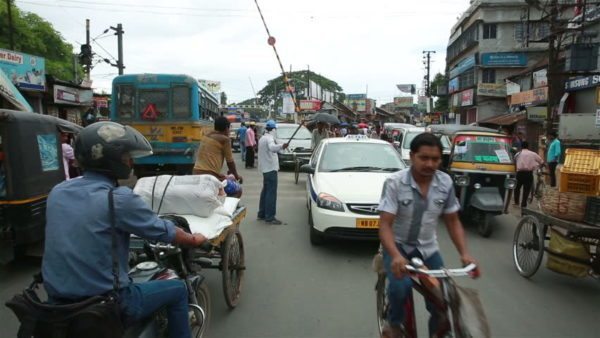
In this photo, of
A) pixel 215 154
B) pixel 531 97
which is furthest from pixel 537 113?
pixel 215 154

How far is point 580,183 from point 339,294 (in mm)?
2705

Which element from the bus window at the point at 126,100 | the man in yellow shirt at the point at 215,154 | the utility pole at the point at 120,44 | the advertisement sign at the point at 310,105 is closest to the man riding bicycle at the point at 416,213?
the man in yellow shirt at the point at 215,154

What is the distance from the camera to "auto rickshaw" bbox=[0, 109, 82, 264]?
509cm

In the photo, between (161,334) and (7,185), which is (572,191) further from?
(7,185)

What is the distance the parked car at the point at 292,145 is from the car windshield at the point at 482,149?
24.5 ft

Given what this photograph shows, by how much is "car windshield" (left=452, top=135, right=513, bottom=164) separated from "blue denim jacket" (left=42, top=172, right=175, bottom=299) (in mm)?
7145

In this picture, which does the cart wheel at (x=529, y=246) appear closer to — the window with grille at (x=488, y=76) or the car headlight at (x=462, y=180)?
the car headlight at (x=462, y=180)

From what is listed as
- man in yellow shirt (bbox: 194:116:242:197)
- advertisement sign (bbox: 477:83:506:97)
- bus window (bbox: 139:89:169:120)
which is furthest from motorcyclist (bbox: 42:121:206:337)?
advertisement sign (bbox: 477:83:506:97)

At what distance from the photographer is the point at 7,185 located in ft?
16.8

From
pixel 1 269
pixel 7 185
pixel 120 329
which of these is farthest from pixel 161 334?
pixel 1 269

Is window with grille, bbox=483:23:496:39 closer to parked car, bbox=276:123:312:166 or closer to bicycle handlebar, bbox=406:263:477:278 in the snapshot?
parked car, bbox=276:123:312:166

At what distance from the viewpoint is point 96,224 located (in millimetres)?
2197

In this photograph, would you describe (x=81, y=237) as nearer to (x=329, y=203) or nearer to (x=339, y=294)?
(x=339, y=294)

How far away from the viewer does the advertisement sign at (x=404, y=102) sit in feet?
351
